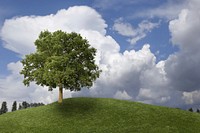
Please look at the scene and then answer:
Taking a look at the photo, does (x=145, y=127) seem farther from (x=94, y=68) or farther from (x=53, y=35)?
(x=53, y=35)

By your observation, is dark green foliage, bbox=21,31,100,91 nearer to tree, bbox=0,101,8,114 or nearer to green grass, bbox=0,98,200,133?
green grass, bbox=0,98,200,133

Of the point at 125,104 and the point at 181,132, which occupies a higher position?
the point at 125,104

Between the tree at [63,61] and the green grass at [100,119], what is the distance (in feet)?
18.8

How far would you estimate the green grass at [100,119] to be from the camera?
201ft

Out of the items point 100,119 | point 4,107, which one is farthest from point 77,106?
point 4,107

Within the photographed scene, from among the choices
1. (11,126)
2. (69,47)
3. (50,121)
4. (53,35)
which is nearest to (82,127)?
(50,121)

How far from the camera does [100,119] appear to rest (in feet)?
220

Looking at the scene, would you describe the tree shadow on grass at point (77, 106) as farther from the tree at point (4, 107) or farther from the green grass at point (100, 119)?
the tree at point (4, 107)

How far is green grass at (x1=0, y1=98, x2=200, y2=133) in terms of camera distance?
201 feet

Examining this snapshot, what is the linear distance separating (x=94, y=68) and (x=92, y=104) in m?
8.88

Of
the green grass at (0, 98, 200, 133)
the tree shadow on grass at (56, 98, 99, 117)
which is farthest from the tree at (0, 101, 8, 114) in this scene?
the green grass at (0, 98, 200, 133)

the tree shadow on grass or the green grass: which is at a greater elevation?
the tree shadow on grass

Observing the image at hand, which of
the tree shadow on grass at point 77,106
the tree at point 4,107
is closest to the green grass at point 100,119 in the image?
the tree shadow on grass at point 77,106

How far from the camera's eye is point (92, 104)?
3118 inches
